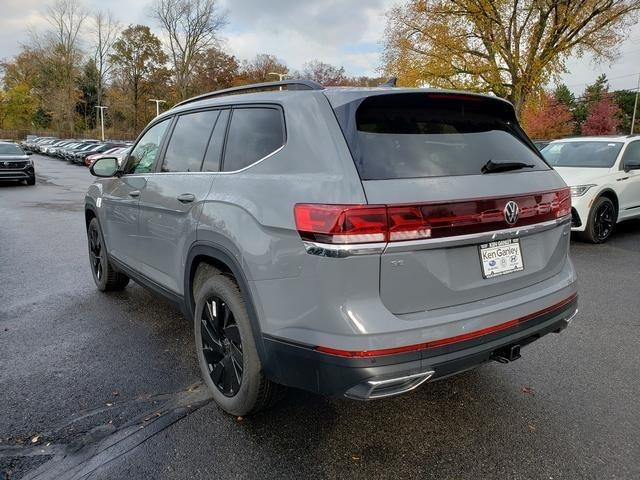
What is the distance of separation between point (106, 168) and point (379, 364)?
11.5 ft

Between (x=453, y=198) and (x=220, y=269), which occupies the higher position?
(x=453, y=198)

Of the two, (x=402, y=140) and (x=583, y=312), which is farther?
(x=583, y=312)

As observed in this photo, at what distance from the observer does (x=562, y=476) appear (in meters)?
2.35

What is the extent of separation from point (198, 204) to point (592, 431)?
8.42ft

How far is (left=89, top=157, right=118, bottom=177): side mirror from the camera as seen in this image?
452 cm

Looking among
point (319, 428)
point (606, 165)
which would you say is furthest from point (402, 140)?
point (606, 165)

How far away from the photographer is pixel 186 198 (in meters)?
3.12

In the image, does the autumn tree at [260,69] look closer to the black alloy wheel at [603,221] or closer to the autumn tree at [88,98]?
the autumn tree at [88,98]

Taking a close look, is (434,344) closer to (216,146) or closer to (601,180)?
(216,146)

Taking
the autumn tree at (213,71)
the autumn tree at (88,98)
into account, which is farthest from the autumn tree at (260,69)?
the autumn tree at (88,98)

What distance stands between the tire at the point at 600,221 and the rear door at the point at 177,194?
653 cm

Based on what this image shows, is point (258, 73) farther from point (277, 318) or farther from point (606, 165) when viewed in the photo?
point (277, 318)

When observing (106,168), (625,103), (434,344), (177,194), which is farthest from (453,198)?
(625,103)

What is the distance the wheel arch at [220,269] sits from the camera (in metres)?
2.45
